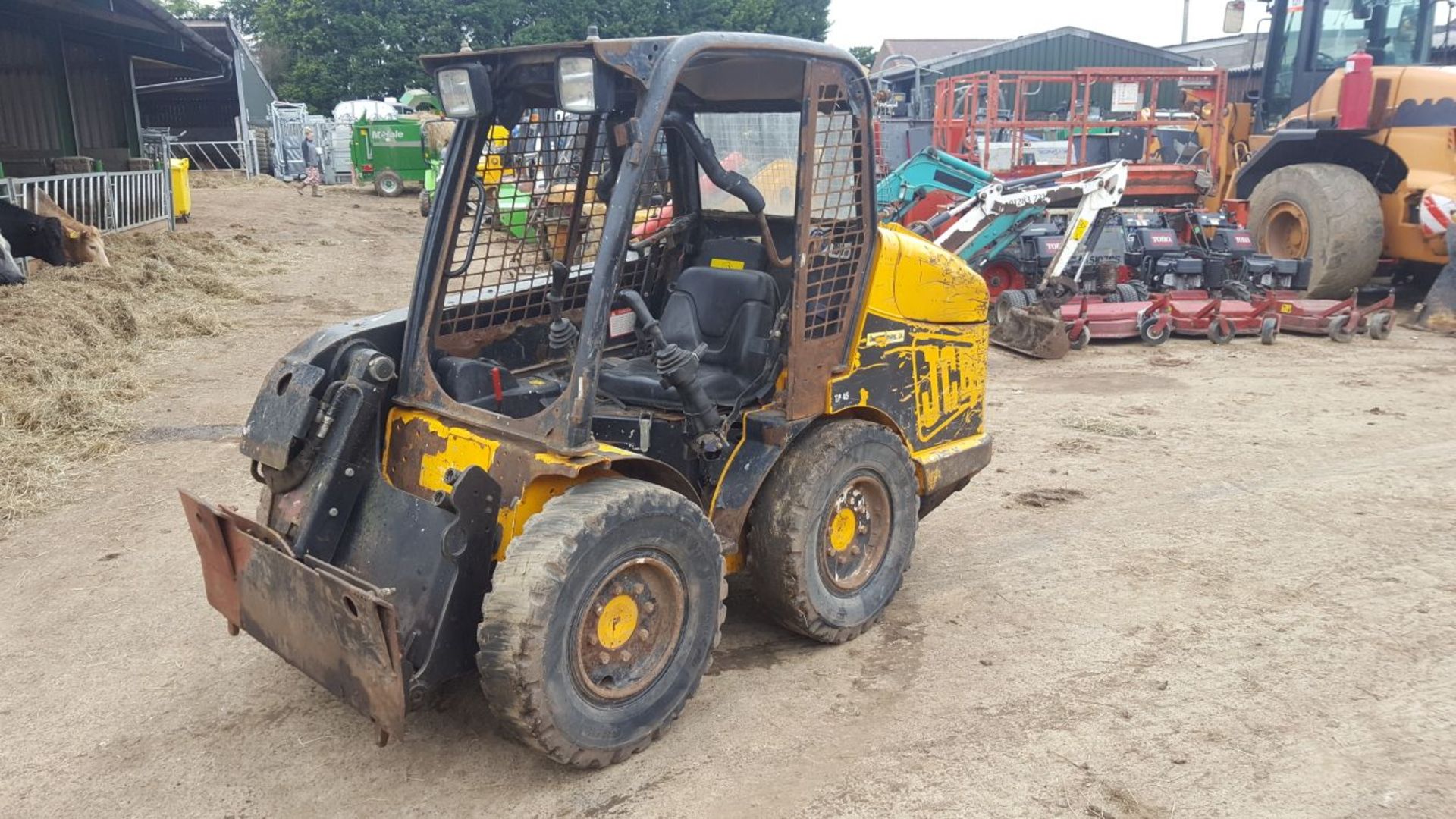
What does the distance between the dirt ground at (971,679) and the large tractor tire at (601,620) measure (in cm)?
20

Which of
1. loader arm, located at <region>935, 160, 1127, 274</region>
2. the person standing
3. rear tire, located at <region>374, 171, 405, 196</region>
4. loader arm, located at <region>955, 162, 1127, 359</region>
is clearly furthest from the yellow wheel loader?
the person standing

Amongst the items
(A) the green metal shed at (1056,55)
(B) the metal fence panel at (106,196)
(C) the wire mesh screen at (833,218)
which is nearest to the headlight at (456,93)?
(C) the wire mesh screen at (833,218)

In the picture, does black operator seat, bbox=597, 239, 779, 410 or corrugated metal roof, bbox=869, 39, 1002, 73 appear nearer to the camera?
black operator seat, bbox=597, 239, 779, 410

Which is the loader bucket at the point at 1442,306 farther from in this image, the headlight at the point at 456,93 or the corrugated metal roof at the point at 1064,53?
the corrugated metal roof at the point at 1064,53

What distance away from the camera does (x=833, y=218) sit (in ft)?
12.9

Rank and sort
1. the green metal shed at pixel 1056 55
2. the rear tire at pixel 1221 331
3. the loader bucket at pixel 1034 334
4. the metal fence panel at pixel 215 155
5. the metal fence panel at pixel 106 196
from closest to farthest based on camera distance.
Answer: the loader bucket at pixel 1034 334, the rear tire at pixel 1221 331, the metal fence panel at pixel 106 196, the green metal shed at pixel 1056 55, the metal fence panel at pixel 215 155

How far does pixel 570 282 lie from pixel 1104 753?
8.89ft

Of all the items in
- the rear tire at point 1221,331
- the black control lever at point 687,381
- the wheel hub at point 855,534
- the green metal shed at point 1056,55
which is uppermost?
the green metal shed at point 1056,55

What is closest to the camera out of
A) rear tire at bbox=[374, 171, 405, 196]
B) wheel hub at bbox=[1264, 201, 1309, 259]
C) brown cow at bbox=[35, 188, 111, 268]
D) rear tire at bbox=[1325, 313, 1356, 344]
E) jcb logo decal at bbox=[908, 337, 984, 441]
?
jcb logo decal at bbox=[908, 337, 984, 441]

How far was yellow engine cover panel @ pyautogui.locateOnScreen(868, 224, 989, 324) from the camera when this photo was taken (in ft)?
13.6

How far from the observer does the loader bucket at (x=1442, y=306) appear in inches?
412

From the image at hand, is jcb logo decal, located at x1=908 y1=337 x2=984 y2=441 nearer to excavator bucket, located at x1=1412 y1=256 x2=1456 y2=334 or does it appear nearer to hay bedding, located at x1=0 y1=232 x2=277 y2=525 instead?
hay bedding, located at x1=0 y1=232 x2=277 y2=525

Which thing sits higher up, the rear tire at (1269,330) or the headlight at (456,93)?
the headlight at (456,93)

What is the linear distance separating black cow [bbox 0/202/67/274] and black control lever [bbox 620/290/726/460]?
9.57 meters
